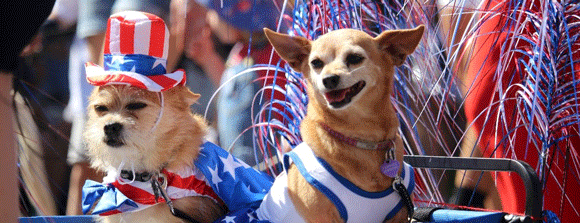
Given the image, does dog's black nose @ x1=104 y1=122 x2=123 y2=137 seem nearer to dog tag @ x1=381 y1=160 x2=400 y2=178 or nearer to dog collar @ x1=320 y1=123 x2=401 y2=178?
dog collar @ x1=320 y1=123 x2=401 y2=178

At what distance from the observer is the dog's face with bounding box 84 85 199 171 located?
1.72 m

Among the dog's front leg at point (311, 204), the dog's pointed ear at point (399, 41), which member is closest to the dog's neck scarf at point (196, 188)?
the dog's front leg at point (311, 204)

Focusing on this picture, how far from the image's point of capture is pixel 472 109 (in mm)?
2186

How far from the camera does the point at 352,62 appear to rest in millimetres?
1622

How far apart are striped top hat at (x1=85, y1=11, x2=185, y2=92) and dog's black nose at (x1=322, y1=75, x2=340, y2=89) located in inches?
21.2

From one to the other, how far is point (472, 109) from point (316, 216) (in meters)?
0.96

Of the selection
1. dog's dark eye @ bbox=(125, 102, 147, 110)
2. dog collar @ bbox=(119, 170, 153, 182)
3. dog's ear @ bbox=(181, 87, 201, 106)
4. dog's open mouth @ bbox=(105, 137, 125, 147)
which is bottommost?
dog collar @ bbox=(119, 170, 153, 182)

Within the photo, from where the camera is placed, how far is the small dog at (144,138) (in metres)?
1.73

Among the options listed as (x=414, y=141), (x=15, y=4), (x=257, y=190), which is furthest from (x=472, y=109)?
(x=15, y=4)

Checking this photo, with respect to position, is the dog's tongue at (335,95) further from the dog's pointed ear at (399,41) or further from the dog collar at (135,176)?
the dog collar at (135,176)

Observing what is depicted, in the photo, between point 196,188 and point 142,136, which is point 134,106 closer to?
point 142,136

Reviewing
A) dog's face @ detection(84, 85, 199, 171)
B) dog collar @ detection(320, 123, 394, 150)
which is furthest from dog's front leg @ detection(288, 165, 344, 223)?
dog's face @ detection(84, 85, 199, 171)

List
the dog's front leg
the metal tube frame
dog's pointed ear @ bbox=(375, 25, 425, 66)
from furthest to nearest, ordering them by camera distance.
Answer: dog's pointed ear @ bbox=(375, 25, 425, 66) → the dog's front leg → the metal tube frame

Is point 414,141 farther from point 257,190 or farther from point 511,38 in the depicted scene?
point 257,190
